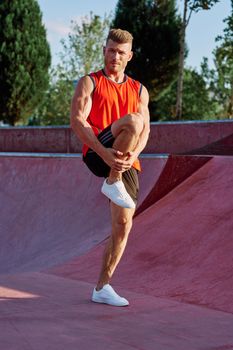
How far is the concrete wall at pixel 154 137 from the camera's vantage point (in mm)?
11812

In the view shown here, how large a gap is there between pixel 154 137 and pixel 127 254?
273 inches

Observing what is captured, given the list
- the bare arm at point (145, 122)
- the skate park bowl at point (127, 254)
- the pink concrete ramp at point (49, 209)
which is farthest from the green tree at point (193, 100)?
the bare arm at point (145, 122)

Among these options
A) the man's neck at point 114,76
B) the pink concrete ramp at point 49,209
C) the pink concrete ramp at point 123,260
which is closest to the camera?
the pink concrete ramp at point 123,260

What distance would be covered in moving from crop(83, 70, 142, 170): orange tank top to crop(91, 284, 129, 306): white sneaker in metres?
1.04

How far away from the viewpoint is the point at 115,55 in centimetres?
465

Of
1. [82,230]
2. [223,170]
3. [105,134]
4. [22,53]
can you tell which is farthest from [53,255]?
[22,53]

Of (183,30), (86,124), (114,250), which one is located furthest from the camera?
(183,30)

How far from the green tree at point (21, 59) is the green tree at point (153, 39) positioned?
401cm

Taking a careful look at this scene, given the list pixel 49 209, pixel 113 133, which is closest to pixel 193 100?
pixel 49 209

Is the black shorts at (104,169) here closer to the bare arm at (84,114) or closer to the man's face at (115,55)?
the bare arm at (84,114)

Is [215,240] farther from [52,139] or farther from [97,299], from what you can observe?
[52,139]

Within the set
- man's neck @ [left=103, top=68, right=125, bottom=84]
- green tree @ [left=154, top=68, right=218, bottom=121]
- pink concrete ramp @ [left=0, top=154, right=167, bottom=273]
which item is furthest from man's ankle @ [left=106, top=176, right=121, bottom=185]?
green tree @ [left=154, top=68, right=218, bottom=121]

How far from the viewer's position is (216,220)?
6262 millimetres

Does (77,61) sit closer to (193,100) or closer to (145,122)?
(193,100)
